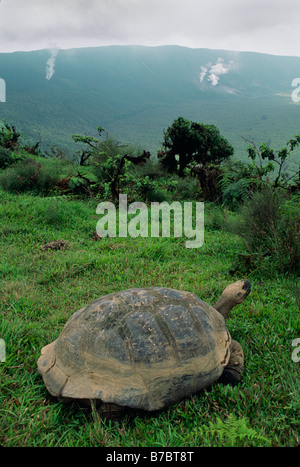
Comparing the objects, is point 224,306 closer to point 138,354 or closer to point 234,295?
point 234,295

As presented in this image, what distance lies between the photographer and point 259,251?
443 centimetres

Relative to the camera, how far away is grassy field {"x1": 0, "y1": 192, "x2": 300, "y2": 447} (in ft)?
6.56

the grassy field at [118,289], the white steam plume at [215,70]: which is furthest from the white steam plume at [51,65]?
the grassy field at [118,289]

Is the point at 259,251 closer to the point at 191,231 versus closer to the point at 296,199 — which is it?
the point at 191,231

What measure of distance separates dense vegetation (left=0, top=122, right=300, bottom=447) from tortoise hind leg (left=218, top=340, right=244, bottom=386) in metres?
0.09

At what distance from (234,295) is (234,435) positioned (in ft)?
4.24

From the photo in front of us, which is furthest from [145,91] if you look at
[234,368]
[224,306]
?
[234,368]

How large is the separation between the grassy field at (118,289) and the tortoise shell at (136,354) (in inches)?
7.1

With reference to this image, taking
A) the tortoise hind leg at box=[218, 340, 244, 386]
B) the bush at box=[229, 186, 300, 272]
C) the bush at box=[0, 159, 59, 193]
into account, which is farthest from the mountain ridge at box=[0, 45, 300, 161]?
the tortoise hind leg at box=[218, 340, 244, 386]

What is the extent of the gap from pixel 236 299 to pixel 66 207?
5.10m

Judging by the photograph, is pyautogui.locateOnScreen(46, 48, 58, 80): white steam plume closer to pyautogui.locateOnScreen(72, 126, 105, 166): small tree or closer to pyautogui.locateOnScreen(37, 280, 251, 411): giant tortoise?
pyautogui.locateOnScreen(72, 126, 105, 166): small tree

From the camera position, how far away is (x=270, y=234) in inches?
185

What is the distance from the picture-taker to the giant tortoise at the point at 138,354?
6.89 ft
